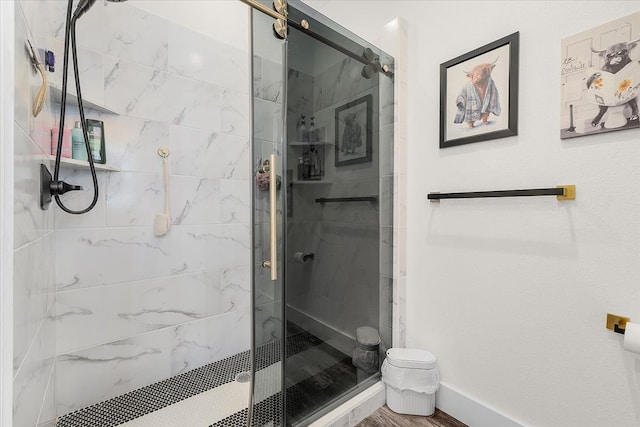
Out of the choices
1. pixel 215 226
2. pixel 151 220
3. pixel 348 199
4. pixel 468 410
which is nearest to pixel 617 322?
pixel 468 410

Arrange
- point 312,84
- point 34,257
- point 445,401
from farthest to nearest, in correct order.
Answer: point 445,401, point 312,84, point 34,257

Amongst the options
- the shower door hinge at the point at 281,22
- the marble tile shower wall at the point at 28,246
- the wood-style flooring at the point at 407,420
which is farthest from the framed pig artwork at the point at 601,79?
the marble tile shower wall at the point at 28,246

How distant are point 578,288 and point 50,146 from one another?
2.22 m

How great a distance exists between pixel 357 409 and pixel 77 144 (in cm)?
190

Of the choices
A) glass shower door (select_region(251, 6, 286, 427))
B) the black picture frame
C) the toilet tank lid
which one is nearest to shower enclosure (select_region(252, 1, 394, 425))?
glass shower door (select_region(251, 6, 286, 427))

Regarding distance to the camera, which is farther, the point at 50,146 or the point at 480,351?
the point at 480,351

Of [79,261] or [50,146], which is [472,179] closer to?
[50,146]

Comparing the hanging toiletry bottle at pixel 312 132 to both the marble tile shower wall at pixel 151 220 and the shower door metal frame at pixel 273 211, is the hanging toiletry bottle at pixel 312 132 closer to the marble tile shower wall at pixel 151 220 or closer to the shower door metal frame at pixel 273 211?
the shower door metal frame at pixel 273 211

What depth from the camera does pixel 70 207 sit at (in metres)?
1.39

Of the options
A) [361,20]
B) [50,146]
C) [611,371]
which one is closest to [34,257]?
[50,146]

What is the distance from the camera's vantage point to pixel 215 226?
191 cm

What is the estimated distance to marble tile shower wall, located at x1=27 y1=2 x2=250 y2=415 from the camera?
1.43 m

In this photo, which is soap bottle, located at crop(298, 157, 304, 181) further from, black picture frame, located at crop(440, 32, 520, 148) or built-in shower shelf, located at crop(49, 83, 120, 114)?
built-in shower shelf, located at crop(49, 83, 120, 114)

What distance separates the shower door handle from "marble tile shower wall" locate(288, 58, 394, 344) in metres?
0.10
